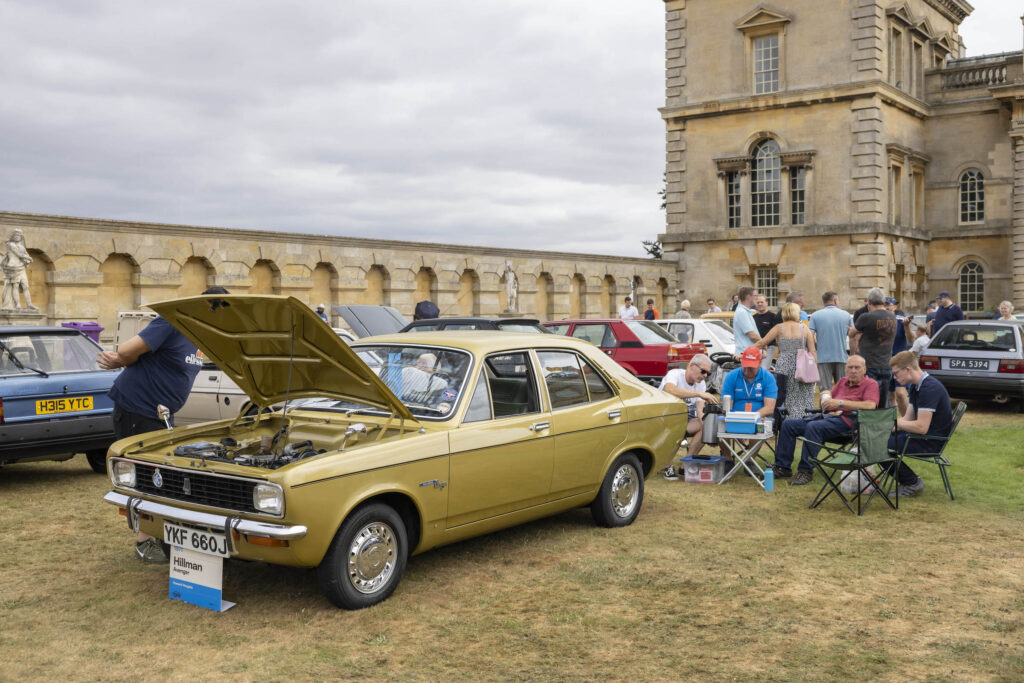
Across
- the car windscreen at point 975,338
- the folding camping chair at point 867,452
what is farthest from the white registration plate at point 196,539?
the car windscreen at point 975,338

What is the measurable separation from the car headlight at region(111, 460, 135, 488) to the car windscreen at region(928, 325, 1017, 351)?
14.4m

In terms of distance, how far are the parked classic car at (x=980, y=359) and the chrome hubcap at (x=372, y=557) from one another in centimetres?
1303

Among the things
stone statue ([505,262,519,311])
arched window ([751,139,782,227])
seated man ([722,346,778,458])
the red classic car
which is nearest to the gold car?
seated man ([722,346,778,458])

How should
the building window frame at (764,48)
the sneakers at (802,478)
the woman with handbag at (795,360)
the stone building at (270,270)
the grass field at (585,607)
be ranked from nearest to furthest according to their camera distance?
the grass field at (585,607), the sneakers at (802,478), the woman with handbag at (795,360), the stone building at (270,270), the building window frame at (764,48)

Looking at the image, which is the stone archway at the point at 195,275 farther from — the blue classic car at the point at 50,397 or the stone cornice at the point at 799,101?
the stone cornice at the point at 799,101

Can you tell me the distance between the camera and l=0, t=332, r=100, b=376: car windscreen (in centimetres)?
973

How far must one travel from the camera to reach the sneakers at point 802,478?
10.1 metres

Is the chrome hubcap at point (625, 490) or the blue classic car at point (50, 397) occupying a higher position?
the blue classic car at point (50, 397)

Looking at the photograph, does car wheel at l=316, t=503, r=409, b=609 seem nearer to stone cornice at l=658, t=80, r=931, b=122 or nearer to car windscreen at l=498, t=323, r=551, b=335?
car windscreen at l=498, t=323, r=551, b=335

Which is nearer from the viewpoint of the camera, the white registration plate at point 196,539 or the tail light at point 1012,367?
the white registration plate at point 196,539

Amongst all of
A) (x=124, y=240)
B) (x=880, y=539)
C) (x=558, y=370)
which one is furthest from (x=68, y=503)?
(x=124, y=240)

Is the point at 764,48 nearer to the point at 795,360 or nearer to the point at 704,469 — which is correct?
the point at 795,360

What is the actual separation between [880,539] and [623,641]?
3.30 m

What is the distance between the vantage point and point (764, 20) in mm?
36719
